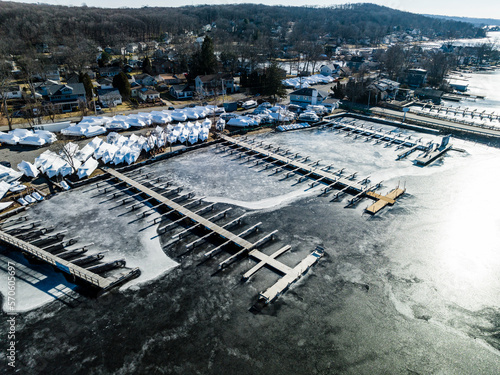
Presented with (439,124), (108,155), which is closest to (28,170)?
(108,155)

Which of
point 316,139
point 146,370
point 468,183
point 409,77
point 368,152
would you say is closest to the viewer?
point 146,370

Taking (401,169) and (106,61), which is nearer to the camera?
(401,169)

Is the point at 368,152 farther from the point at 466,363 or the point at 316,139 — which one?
the point at 466,363

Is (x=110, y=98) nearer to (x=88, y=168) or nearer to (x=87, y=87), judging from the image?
(x=87, y=87)

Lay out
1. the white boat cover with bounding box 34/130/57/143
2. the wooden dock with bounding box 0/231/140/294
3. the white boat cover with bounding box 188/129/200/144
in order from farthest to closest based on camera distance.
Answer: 1. the white boat cover with bounding box 188/129/200/144
2. the white boat cover with bounding box 34/130/57/143
3. the wooden dock with bounding box 0/231/140/294

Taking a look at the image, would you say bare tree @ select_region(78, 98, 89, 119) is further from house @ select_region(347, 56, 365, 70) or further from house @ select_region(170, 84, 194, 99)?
house @ select_region(347, 56, 365, 70)

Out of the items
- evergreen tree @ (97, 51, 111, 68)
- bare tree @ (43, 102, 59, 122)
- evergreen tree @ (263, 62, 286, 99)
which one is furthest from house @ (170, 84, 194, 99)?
evergreen tree @ (97, 51, 111, 68)

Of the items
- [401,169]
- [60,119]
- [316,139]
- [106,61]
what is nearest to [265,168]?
[316,139]

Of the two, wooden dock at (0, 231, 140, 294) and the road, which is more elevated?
the road
